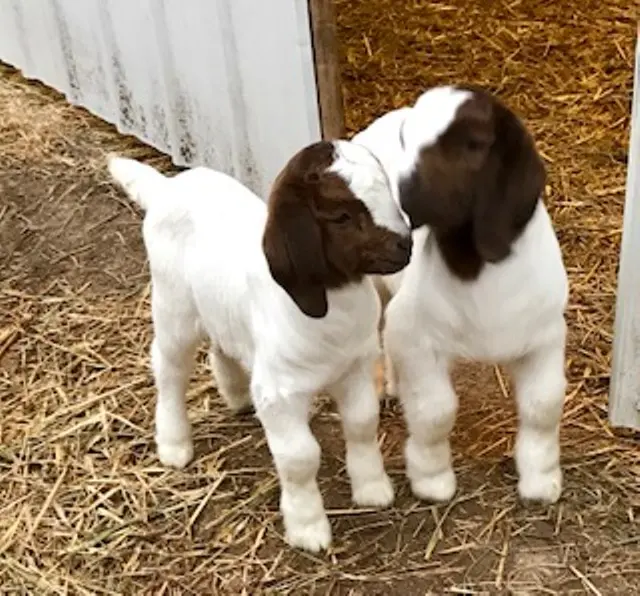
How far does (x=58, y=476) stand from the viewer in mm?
2998

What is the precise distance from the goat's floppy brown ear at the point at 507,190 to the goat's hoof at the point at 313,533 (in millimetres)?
709

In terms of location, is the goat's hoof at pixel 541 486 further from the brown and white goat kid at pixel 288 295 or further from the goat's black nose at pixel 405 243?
the goat's black nose at pixel 405 243

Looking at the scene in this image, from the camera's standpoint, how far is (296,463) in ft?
8.32

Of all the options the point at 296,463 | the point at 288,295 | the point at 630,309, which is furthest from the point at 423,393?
the point at 630,309

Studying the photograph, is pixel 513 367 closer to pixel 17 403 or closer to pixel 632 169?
pixel 632 169

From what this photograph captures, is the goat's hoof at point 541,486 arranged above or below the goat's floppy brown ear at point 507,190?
below

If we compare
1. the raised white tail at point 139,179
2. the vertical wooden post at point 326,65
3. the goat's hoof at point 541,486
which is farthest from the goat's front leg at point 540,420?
the vertical wooden post at point 326,65

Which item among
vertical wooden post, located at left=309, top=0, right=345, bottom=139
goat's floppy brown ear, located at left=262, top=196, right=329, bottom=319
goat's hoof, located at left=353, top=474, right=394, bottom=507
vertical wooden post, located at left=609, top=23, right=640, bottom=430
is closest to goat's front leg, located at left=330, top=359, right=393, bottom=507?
goat's hoof, located at left=353, top=474, right=394, bottom=507

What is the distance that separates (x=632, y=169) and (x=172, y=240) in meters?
0.92

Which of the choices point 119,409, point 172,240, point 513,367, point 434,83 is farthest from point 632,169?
point 434,83

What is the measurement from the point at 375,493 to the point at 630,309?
653 mm

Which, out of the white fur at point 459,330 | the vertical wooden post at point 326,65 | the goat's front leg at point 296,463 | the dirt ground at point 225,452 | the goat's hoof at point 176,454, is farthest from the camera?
the vertical wooden post at point 326,65

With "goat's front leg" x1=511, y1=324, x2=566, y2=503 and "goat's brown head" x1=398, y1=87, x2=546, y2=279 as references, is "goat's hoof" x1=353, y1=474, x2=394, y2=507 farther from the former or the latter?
"goat's brown head" x1=398, y1=87, x2=546, y2=279

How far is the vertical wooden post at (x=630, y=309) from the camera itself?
8.49 ft
